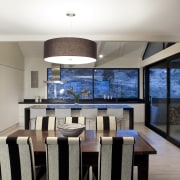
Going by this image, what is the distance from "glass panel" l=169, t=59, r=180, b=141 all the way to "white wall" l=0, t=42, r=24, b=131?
4.67 metres

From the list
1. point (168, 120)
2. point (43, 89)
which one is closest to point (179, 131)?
point (168, 120)

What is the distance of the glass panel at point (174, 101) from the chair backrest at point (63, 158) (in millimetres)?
3799

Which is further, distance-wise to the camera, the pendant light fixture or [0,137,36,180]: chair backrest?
the pendant light fixture

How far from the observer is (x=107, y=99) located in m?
8.37

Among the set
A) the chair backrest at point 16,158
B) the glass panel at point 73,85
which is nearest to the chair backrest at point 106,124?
the chair backrest at point 16,158

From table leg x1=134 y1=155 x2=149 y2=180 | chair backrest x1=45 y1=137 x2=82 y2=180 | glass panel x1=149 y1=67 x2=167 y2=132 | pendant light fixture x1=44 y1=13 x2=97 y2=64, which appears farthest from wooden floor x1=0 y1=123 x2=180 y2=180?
pendant light fixture x1=44 y1=13 x2=97 y2=64

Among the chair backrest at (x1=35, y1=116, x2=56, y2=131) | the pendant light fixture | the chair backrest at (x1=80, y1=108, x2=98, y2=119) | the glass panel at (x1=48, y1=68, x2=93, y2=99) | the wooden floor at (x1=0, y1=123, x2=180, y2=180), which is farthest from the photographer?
the glass panel at (x1=48, y1=68, x2=93, y2=99)

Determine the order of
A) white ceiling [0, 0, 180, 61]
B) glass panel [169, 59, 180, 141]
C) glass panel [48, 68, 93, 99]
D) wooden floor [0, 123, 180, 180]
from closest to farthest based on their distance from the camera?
white ceiling [0, 0, 180, 61] → wooden floor [0, 123, 180, 180] → glass panel [169, 59, 180, 141] → glass panel [48, 68, 93, 99]

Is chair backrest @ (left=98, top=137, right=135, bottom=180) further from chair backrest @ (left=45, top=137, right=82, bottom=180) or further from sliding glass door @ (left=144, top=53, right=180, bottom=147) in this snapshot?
sliding glass door @ (left=144, top=53, right=180, bottom=147)

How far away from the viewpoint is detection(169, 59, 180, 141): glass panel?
510 cm

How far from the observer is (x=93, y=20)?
129 inches

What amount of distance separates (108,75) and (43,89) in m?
2.65

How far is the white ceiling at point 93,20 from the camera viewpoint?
2.69m

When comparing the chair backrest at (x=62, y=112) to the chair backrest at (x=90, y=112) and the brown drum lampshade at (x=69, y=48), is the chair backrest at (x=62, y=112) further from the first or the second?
the brown drum lampshade at (x=69, y=48)
